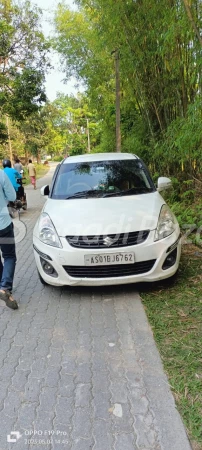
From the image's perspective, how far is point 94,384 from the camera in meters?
2.24

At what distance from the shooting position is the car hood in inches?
132

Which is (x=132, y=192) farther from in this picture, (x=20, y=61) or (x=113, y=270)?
(x=20, y=61)

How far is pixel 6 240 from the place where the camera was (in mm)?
3496

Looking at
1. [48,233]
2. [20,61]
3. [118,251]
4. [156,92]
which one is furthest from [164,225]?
[20,61]

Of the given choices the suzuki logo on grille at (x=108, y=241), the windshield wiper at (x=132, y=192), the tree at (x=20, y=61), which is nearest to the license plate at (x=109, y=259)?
the suzuki logo on grille at (x=108, y=241)

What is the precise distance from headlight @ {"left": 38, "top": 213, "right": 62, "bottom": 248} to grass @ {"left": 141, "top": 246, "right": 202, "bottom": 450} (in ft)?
3.58

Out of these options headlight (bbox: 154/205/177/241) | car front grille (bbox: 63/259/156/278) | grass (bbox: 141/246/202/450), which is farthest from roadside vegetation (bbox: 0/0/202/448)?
headlight (bbox: 154/205/177/241)

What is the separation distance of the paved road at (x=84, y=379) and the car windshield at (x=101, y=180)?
129cm

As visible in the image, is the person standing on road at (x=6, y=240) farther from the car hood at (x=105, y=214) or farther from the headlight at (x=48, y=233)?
the car hood at (x=105, y=214)

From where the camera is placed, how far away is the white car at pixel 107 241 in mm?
3283

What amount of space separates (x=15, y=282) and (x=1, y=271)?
50 centimetres

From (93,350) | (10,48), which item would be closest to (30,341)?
(93,350)

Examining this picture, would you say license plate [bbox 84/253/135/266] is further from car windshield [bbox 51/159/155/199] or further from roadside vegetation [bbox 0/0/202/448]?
car windshield [bbox 51/159/155/199]

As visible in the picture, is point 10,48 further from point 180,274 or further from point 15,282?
point 180,274
